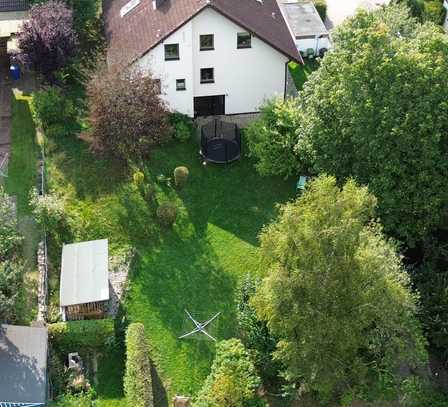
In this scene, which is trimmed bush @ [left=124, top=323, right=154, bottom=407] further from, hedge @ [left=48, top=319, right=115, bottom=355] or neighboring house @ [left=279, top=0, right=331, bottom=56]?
neighboring house @ [left=279, top=0, right=331, bottom=56]

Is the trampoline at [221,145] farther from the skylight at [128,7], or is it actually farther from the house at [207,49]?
the skylight at [128,7]

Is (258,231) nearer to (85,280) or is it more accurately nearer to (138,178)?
(138,178)

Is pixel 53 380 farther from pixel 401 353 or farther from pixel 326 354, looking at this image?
pixel 401 353

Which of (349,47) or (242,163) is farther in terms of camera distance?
(242,163)

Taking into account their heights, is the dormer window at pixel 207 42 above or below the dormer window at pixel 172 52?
above

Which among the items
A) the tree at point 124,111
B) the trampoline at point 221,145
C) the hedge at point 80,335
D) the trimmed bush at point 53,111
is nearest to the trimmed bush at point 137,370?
the hedge at point 80,335

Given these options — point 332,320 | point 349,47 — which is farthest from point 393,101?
point 332,320

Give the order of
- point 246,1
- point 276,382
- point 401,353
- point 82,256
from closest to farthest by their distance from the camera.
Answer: point 401,353 → point 276,382 → point 82,256 → point 246,1
